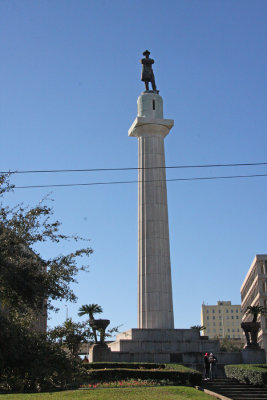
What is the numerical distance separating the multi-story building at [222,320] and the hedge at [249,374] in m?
114

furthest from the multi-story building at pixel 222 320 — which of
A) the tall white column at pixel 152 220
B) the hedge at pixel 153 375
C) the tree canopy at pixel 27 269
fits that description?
the tree canopy at pixel 27 269

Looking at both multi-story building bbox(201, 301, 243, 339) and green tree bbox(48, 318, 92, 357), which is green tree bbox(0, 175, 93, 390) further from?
multi-story building bbox(201, 301, 243, 339)

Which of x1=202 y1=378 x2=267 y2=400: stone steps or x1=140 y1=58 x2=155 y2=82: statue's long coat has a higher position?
x1=140 y1=58 x2=155 y2=82: statue's long coat

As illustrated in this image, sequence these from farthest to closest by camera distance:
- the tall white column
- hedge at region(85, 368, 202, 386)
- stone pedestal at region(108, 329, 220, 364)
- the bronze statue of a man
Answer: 1. the bronze statue of a man
2. the tall white column
3. stone pedestal at region(108, 329, 220, 364)
4. hedge at region(85, 368, 202, 386)

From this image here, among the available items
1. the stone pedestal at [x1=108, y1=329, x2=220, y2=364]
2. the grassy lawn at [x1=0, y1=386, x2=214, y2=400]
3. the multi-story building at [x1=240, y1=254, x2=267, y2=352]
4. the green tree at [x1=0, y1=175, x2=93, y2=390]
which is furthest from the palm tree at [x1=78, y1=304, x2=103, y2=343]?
the multi-story building at [x1=240, y1=254, x2=267, y2=352]

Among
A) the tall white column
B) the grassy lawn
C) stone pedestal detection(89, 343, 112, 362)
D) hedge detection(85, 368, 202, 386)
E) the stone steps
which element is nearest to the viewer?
the grassy lawn

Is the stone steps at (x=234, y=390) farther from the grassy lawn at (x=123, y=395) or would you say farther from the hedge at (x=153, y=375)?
the grassy lawn at (x=123, y=395)

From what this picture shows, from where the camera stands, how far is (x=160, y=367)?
1016 inches

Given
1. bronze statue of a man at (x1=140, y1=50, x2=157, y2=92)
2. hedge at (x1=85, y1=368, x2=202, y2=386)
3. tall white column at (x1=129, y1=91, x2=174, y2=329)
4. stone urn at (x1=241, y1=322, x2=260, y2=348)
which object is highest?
bronze statue of a man at (x1=140, y1=50, x2=157, y2=92)

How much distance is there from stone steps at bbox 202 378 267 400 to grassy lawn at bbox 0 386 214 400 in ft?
6.87

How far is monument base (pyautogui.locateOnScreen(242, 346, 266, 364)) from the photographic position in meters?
31.7

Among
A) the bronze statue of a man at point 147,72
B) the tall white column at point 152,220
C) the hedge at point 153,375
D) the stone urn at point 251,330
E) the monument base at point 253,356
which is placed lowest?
the hedge at point 153,375

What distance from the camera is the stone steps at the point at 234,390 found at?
20.1 metres

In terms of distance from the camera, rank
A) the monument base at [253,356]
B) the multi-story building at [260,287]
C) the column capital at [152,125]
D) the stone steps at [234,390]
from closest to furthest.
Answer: the stone steps at [234,390] < the monument base at [253,356] < the column capital at [152,125] < the multi-story building at [260,287]
